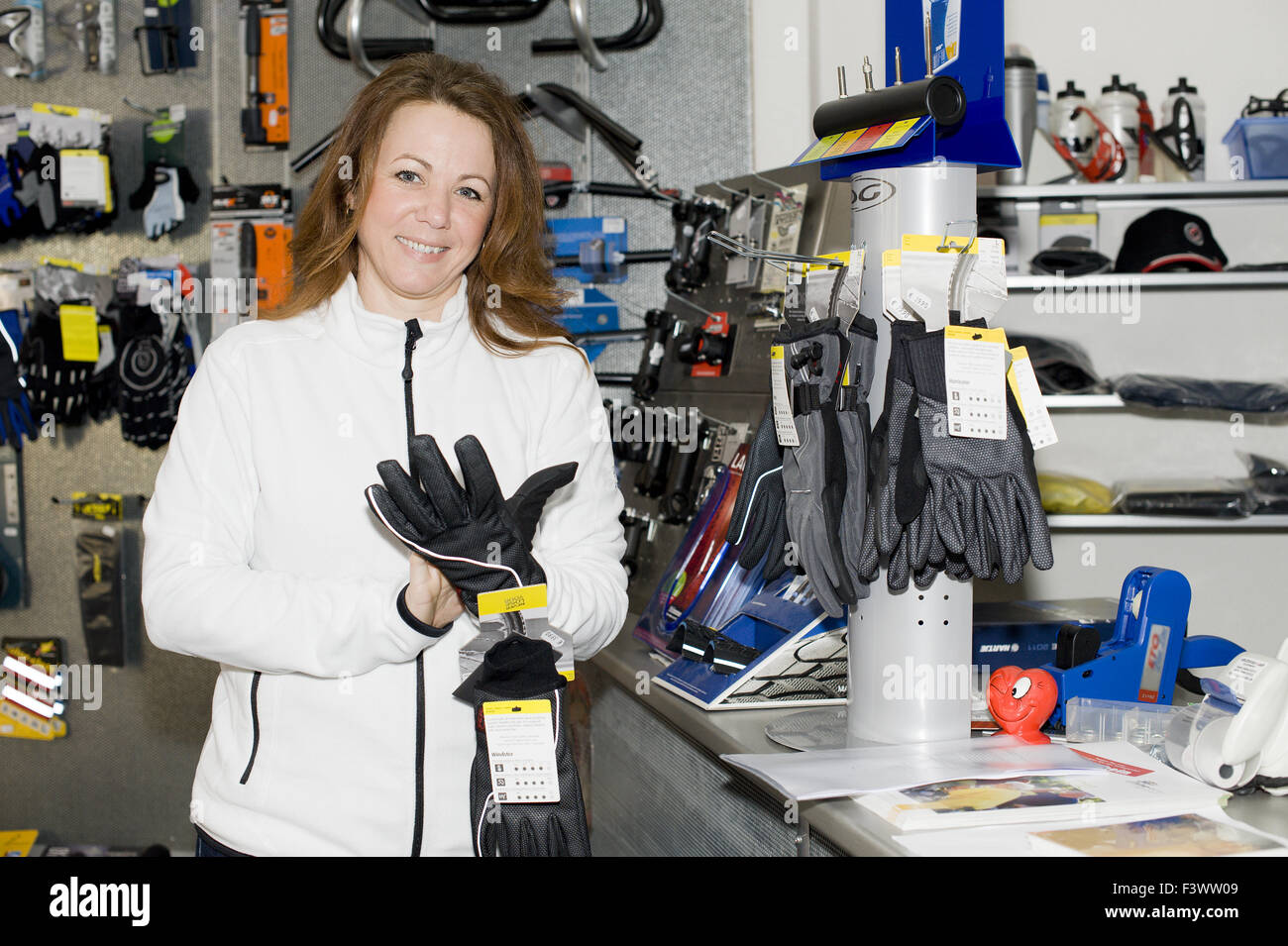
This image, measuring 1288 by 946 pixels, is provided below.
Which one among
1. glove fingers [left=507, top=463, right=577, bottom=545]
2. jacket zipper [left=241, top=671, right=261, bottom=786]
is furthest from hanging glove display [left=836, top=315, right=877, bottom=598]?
jacket zipper [left=241, top=671, right=261, bottom=786]

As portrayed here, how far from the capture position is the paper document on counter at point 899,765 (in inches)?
61.4

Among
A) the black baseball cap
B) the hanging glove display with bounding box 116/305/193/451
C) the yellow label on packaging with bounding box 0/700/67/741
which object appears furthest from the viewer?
the yellow label on packaging with bounding box 0/700/67/741

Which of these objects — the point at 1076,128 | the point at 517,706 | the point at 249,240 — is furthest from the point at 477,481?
the point at 249,240

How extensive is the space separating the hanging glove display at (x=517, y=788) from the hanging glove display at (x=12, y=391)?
3.34m

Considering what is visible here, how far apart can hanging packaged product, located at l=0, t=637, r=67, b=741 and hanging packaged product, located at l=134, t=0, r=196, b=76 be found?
215 centimetres

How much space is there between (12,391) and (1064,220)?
12.0ft

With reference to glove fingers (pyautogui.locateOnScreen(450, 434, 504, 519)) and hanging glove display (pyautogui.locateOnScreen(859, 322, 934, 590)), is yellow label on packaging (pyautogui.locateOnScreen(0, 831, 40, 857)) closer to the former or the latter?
glove fingers (pyautogui.locateOnScreen(450, 434, 504, 519))

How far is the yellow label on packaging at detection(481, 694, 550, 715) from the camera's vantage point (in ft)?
4.40

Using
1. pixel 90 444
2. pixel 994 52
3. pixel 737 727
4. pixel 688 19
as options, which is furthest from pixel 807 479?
pixel 90 444

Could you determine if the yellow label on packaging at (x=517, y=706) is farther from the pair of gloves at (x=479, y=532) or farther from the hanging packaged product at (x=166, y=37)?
the hanging packaged product at (x=166, y=37)

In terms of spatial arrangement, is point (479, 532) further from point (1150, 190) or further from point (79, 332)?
point (79, 332)

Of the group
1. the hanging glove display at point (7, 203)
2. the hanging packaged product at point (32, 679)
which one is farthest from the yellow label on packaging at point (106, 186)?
the hanging packaged product at point (32, 679)

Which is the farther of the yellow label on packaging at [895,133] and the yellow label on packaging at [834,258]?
the yellow label on packaging at [834,258]
